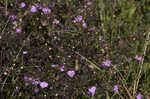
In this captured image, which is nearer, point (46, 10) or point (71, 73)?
point (71, 73)

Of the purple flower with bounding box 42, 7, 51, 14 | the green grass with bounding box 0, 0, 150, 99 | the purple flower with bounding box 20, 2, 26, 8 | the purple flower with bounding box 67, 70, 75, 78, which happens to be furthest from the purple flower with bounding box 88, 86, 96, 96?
the purple flower with bounding box 20, 2, 26, 8

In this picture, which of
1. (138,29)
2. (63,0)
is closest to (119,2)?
(138,29)

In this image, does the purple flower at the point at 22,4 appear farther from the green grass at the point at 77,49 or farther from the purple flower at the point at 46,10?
the purple flower at the point at 46,10

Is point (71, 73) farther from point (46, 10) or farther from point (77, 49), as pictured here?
point (46, 10)

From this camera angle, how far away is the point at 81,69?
2.05 metres

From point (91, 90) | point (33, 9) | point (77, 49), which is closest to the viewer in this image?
point (91, 90)

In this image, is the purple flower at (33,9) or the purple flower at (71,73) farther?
Answer: the purple flower at (33,9)

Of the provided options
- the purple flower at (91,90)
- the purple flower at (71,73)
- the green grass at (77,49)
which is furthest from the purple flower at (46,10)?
the purple flower at (91,90)

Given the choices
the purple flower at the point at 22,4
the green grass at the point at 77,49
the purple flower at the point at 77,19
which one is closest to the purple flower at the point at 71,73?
the green grass at the point at 77,49

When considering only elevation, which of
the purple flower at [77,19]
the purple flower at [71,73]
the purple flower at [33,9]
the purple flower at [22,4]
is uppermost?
the purple flower at [22,4]

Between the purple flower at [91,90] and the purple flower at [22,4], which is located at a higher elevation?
the purple flower at [22,4]

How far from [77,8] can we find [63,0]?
5.7 inches

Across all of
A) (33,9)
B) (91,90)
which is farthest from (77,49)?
(33,9)

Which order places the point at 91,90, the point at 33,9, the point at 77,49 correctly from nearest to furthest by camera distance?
the point at 91,90
the point at 77,49
the point at 33,9
